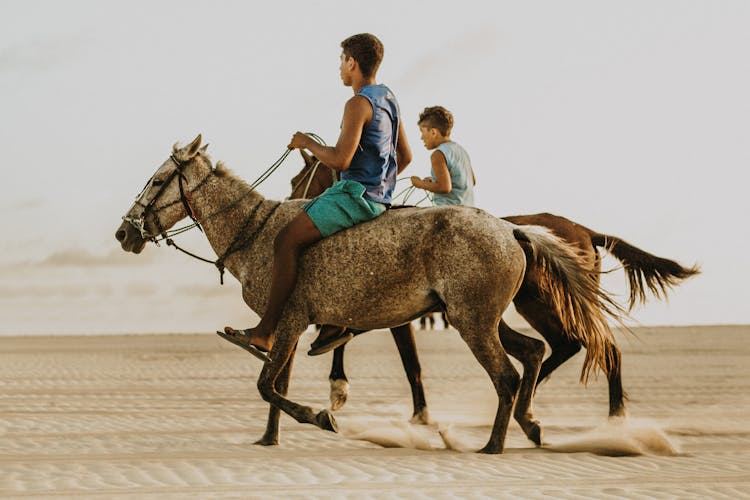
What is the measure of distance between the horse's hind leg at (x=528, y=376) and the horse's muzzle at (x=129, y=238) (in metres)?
3.03

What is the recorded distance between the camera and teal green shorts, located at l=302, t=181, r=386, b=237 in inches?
315

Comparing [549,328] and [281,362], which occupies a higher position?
[549,328]

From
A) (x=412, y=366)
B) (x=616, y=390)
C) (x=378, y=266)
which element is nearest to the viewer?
(x=378, y=266)

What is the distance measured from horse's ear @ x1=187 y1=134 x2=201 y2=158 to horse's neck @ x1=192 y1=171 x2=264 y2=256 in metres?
0.27

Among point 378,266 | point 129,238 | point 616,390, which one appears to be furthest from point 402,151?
point 616,390

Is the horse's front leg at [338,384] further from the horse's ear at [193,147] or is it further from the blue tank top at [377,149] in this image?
the horse's ear at [193,147]

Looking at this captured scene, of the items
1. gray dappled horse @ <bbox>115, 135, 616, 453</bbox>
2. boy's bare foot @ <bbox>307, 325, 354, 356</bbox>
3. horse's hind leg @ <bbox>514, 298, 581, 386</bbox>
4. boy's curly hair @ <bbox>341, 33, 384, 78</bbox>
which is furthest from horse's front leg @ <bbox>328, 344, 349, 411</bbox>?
boy's curly hair @ <bbox>341, 33, 384, 78</bbox>

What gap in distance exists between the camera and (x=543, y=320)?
961cm

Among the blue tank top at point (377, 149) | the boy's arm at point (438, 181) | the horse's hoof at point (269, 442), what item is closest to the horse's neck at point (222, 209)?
the blue tank top at point (377, 149)

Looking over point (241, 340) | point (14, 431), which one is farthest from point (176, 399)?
point (241, 340)

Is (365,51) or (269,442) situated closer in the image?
(365,51)

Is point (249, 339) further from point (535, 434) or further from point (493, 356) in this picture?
point (535, 434)

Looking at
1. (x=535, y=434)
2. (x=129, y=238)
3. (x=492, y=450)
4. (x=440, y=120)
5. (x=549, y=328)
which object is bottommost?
(x=492, y=450)

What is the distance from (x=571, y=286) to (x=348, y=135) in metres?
2.10
